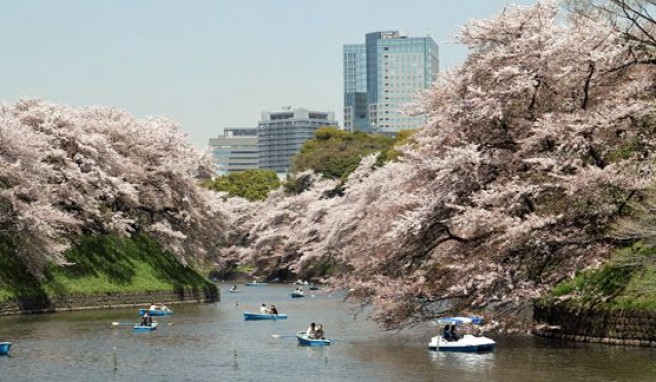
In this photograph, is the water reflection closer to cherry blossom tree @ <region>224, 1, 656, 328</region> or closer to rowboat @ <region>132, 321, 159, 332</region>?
Result: cherry blossom tree @ <region>224, 1, 656, 328</region>

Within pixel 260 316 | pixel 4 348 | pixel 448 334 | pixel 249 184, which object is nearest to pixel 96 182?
pixel 260 316

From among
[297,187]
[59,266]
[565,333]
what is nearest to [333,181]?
[297,187]

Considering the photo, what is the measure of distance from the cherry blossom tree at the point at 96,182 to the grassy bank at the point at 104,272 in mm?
1051

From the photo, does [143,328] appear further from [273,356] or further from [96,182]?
[96,182]

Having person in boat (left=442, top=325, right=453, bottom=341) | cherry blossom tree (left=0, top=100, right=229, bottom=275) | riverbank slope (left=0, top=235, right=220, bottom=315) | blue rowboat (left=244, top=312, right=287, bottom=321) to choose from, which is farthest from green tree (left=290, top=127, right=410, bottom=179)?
person in boat (left=442, top=325, right=453, bottom=341)

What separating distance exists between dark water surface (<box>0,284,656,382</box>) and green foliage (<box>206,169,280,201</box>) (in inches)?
3998

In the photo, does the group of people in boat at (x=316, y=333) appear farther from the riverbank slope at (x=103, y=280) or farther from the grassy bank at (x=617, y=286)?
the riverbank slope at (x=103, y=280)

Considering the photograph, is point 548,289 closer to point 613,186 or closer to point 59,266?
point 613,186

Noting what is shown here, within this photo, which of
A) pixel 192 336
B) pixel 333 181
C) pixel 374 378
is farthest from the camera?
pixel 333 181

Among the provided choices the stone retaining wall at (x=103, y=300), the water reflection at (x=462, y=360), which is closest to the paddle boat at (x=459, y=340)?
the water reflection at (x=462, y=360)

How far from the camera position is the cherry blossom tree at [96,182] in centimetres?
6544

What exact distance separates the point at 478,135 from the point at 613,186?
6582mm

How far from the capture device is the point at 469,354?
43375 millimetres

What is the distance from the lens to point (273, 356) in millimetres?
45719
